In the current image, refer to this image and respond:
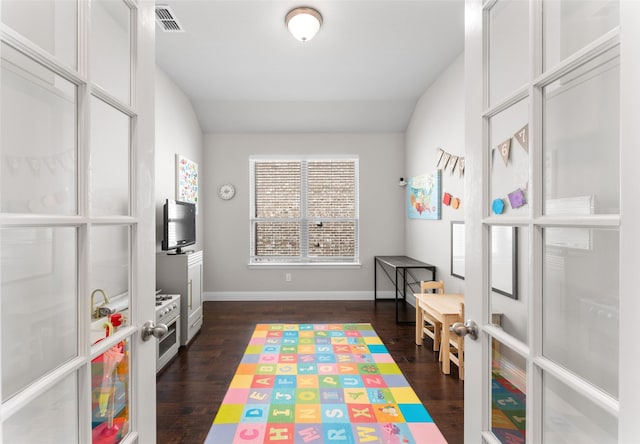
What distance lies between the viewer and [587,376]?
630mm

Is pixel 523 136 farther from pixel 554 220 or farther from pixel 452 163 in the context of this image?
pixel 452 163

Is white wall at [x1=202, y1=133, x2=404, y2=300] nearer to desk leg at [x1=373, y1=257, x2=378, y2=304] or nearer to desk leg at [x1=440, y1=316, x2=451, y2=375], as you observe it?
desk leg at [x1=373, y1=257, x2=378, y2=304]

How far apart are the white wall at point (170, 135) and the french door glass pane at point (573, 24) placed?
3.26 metres

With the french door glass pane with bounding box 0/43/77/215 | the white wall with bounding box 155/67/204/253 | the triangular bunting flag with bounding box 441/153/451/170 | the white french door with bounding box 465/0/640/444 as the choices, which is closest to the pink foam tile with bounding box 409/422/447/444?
the white french door with bounding box 465/0/640/444

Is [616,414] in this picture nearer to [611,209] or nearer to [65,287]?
[611,209]

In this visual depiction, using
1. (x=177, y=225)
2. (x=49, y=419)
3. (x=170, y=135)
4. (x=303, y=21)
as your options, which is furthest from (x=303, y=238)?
(x=49, y=419)

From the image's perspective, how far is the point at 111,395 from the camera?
85 cm

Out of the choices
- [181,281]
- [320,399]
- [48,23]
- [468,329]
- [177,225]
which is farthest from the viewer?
[177,225]

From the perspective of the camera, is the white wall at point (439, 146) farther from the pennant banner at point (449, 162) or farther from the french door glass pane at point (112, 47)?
the french door glass pane at point (112, 47)

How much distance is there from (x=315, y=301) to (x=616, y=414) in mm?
4420

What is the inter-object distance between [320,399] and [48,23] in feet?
7.62

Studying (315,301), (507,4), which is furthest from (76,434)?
(315,301)

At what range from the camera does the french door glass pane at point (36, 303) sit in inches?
22.4

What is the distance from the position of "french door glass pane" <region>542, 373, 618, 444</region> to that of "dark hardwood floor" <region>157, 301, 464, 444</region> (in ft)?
4.51
